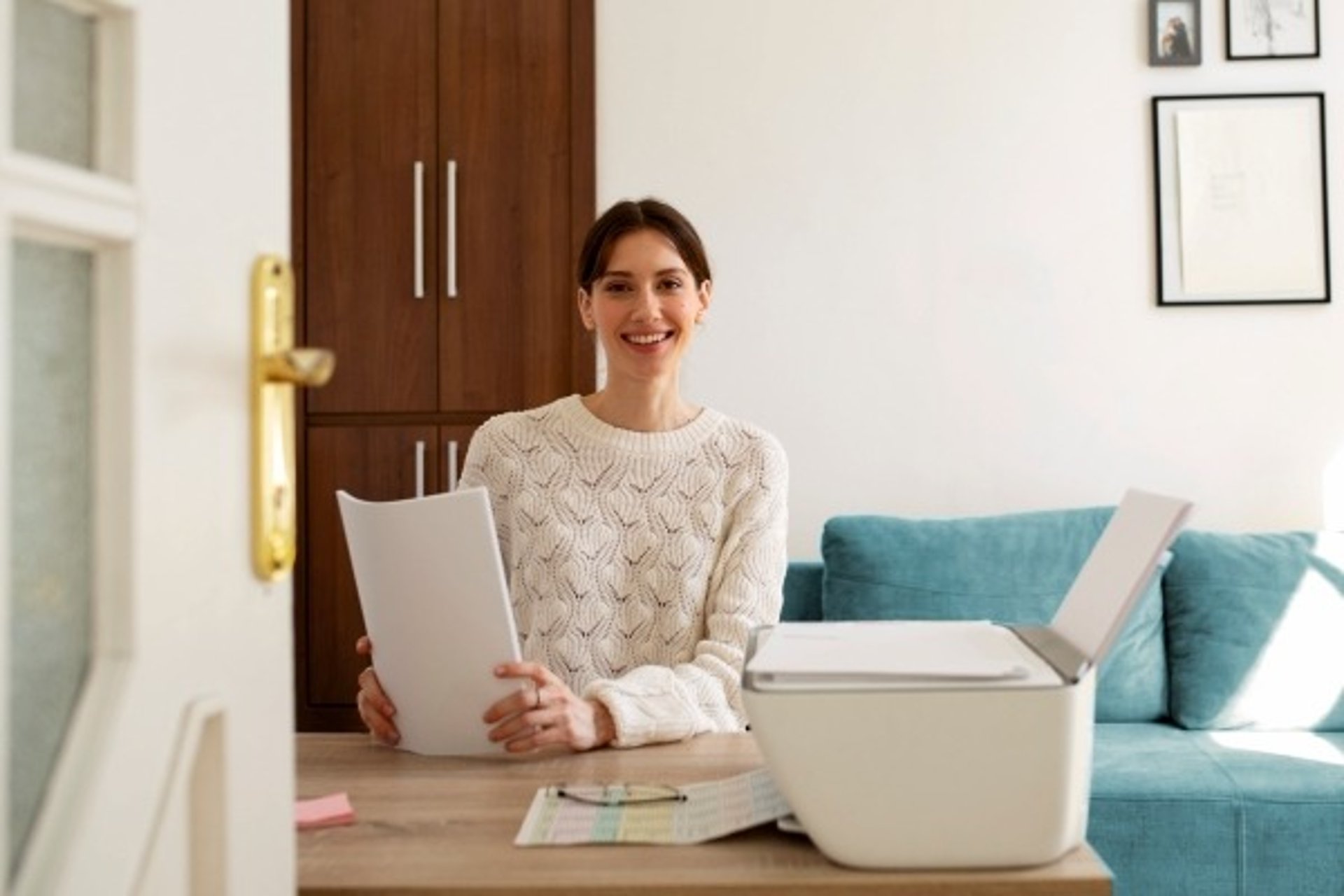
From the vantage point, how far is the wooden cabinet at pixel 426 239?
344 cm

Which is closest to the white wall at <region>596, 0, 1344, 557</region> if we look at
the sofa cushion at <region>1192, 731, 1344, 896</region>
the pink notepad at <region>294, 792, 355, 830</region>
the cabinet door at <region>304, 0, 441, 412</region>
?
the cabinet door at <region>304, 0, 441, 412</region>

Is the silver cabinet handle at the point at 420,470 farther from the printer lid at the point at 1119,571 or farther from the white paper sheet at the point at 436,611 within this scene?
the printer lid at the point at 1119,571

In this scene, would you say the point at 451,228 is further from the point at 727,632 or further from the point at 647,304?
the point at 727,632

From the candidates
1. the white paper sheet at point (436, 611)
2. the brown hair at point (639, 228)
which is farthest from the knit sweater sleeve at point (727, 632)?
the brown hair at point (639, 228)

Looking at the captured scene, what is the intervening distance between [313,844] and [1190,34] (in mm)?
2879

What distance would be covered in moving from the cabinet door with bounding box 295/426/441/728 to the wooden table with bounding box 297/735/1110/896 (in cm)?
211

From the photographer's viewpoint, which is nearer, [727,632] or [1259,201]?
[727,632]

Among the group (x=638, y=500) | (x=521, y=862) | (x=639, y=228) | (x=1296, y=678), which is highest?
(x=639, y=228)

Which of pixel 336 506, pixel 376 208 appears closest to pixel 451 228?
pixel 376 208

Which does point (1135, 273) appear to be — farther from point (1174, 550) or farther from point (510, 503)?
point (510, 503)

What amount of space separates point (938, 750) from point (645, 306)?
1135mm

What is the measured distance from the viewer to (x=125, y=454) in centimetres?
75

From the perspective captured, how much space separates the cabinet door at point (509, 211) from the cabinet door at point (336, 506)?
0.15m

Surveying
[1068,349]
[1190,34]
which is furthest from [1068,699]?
[1190,34]
